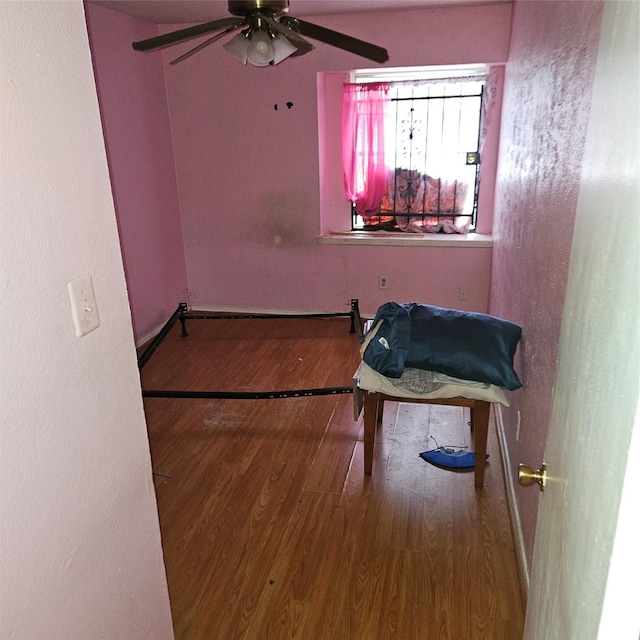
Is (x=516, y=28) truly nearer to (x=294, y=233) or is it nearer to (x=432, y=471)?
(x=294, y=233)

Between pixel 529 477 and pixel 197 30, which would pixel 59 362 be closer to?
pixel 529 477

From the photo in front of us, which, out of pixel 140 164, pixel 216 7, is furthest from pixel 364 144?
pixel 140 164

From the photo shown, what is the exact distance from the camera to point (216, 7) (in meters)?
3.53

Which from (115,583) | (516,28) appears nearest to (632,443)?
(115,583)

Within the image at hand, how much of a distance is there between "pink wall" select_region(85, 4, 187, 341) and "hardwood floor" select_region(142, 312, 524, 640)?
115cm

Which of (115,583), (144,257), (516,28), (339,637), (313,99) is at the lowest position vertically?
(339,637)

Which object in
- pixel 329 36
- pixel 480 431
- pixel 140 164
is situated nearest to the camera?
pixel 329 36

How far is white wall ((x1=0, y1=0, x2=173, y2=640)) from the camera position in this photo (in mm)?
894

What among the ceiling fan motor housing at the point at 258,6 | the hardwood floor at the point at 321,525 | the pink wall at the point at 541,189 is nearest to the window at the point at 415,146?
the pink wall at the point at 541,189

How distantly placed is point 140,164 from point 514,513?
347cm

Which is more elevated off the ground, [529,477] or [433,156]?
[433,156]

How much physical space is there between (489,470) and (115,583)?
181cm

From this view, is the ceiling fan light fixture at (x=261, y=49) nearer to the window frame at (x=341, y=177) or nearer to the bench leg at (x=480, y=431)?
the bench leg at (x=480, y=431)

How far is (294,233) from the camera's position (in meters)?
4.47
